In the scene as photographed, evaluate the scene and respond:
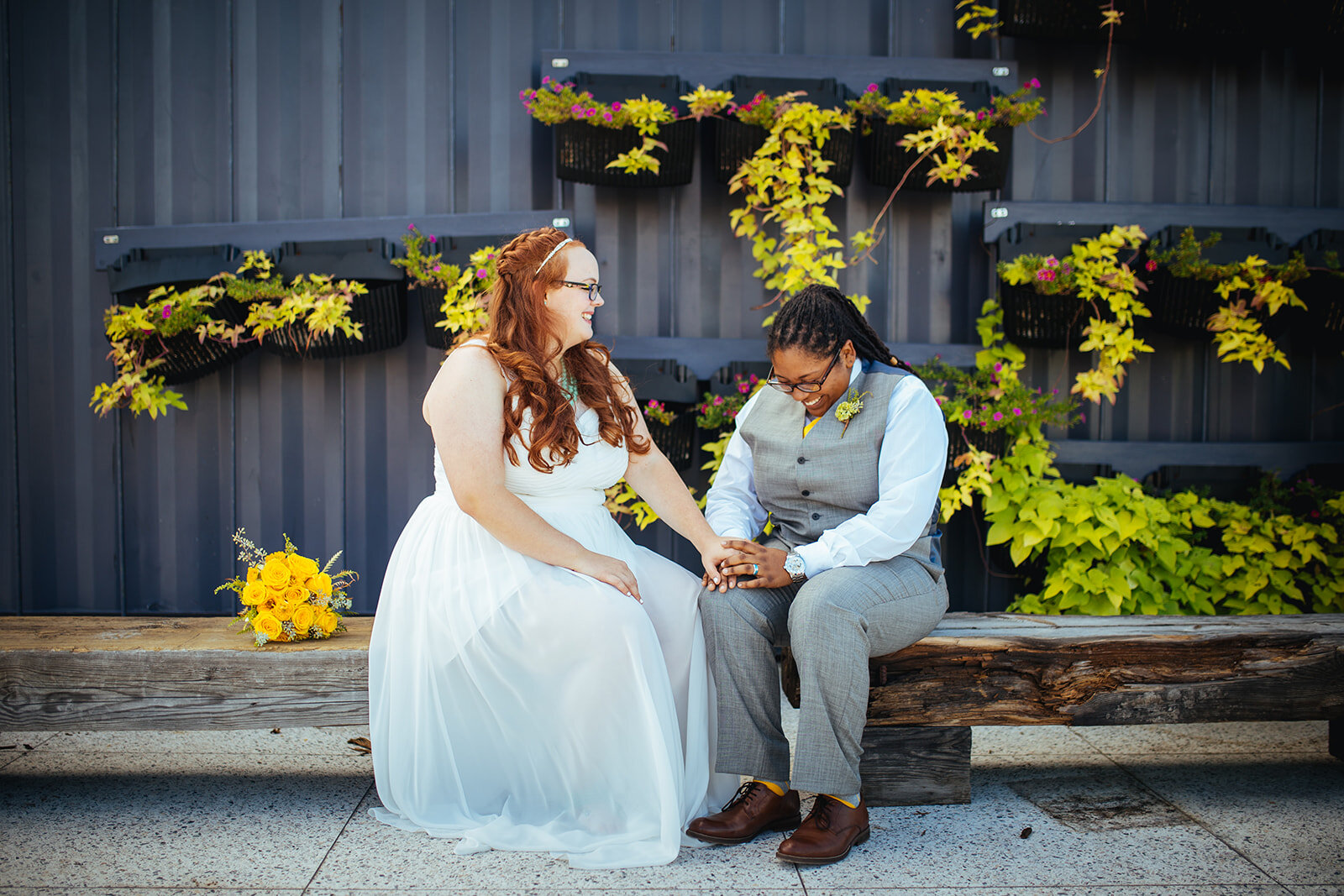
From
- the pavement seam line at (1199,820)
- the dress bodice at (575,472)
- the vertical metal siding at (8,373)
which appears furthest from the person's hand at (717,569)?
the vertical metal siding at (8,373)

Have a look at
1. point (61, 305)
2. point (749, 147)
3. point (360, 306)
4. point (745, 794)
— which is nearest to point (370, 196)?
point (360, 306)

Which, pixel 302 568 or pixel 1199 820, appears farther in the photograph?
pixel 302 568

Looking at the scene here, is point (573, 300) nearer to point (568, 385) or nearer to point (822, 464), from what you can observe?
point (568, 385)

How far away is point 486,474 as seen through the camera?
7.48ft

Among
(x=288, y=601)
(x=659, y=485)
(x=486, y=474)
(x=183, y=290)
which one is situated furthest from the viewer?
(x=183, y=290)

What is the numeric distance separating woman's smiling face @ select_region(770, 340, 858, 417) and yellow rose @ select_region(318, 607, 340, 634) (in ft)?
4.78

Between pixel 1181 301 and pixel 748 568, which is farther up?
pixel 1181 301

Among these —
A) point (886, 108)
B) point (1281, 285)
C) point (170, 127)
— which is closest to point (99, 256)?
point (170, 127)

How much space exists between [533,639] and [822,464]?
90cm

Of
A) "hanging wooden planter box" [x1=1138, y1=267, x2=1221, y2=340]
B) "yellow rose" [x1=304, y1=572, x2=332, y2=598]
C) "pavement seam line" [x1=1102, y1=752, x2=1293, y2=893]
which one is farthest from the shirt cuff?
"hanging wooden planter box" [x1=1138, y1=267, x2=1221, y2=340]

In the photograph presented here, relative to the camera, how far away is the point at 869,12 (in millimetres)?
3881

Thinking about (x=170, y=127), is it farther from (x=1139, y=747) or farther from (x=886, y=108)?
(x=1139, y=747)

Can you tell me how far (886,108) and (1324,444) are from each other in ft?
7.96

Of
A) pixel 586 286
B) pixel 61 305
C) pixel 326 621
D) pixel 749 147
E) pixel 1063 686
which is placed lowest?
pixel 1063 686
